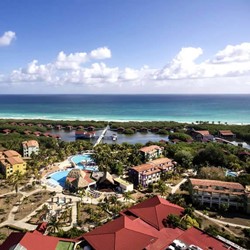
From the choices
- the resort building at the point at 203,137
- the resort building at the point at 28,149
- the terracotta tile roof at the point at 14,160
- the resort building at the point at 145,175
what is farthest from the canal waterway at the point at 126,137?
the resort building at the point at 145,175

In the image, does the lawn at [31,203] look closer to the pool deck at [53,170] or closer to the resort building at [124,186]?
the pool deck at [53,170]

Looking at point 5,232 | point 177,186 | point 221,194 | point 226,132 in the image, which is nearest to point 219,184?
point 221,194

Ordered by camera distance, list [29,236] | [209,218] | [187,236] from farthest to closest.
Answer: [209,218]
[187,236]
[29,236]

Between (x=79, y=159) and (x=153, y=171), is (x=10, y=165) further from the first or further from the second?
(x=153, y=171)

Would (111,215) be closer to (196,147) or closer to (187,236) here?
(187,236)

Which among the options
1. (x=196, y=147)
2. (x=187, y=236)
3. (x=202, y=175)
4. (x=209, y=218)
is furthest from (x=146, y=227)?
(x=196, y=147)

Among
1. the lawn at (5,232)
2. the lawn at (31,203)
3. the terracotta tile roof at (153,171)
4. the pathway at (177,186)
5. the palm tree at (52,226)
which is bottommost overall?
the lawn at (5,232)
